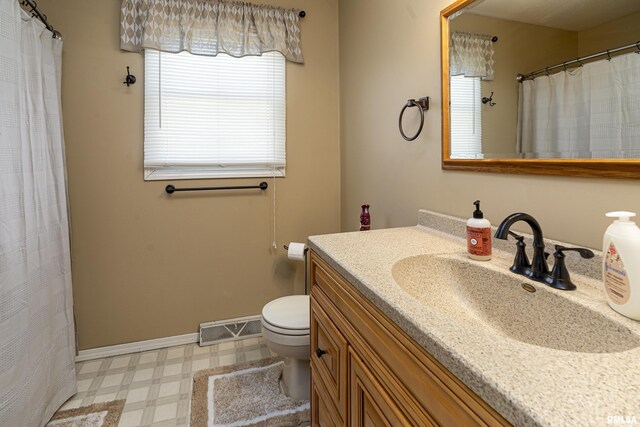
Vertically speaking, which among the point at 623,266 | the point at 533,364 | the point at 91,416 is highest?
the point at 623,266

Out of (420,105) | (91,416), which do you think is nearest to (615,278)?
(420,105)

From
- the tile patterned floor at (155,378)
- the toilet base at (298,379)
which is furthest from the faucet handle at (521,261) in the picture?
the tile patterned floor at (155,378)

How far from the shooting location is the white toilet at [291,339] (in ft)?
5.19

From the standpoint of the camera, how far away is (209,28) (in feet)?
6.82

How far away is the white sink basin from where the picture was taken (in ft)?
2.19

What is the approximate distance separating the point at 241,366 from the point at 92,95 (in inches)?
70.5

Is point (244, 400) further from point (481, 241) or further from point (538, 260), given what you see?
point (538, 260)

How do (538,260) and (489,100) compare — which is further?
(489,100)

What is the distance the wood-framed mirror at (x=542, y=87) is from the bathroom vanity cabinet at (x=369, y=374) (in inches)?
25.7

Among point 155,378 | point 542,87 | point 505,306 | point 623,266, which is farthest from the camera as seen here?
point 155,378

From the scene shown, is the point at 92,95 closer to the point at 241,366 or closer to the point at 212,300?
the point at 212,300

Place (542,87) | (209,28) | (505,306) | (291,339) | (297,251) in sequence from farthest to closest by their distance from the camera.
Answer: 1. (297,251)
2. (209,28)
3. (291,339)
4. (542,87)
5. (505,306)

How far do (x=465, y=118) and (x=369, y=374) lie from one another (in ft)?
3.24

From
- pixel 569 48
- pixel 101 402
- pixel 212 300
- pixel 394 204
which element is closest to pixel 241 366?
pixel 212 300
